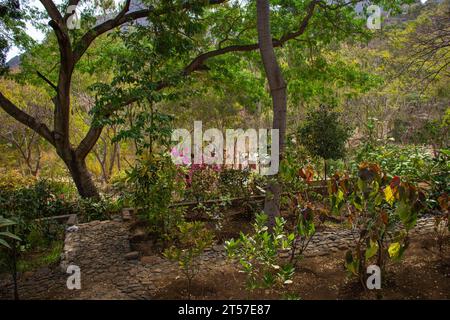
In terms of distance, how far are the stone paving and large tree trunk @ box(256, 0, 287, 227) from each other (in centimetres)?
79

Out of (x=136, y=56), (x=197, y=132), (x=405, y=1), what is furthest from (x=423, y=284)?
(x=197, y=132)

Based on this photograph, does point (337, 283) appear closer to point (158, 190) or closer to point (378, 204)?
point (378, 204)

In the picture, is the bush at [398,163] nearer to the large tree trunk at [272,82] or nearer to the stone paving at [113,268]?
the stone paving at [113,268]

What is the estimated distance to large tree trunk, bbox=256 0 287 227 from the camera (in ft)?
14.4

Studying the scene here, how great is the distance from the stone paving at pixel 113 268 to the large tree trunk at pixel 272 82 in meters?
0.79

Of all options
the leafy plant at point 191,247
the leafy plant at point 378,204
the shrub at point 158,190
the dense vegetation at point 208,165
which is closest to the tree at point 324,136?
the dense vegetation at point 208,165

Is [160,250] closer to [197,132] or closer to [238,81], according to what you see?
[238,81]

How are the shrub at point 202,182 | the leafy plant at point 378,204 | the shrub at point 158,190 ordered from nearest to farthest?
the leafy plant at point 378,204
the shrub at point 158,190
the shrub at point 202,182

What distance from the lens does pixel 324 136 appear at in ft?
25.7

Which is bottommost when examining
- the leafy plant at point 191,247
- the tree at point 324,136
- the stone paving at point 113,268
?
the stone paving at point 113,268

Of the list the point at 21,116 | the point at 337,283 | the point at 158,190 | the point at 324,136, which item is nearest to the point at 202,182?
the point at 158,190

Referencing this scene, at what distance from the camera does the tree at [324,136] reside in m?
7.82
